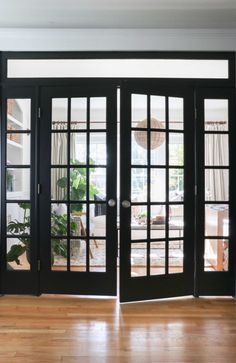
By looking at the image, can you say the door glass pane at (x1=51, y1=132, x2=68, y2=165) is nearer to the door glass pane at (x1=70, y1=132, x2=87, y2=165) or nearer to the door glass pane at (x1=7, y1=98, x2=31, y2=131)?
the door glass pane at (x1=70, y1=132, x2=87, y2=165)

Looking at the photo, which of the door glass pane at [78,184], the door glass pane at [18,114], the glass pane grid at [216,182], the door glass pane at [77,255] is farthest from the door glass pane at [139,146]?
the door glass pane at [18,114]

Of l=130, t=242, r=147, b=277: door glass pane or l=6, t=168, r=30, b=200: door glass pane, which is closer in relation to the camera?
l=130, t=242, r=147, b=277: door glass pane

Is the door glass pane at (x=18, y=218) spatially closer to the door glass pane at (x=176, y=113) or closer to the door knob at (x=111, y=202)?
the door knob at (x=111, y=202)

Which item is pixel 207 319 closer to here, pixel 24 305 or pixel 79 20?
pixel 24 305

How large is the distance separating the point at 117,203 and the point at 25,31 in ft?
6.58

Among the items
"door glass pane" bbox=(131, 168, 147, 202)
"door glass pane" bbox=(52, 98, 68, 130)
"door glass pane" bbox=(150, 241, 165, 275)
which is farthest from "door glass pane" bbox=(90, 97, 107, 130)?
"door glass pane" bbox=(150, 241, 165, 275)

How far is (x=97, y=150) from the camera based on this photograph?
10.4ft

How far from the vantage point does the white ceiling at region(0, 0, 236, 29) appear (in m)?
2.69

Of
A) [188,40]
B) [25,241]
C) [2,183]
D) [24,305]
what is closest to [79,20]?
[188,40]

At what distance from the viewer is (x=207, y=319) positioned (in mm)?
2689

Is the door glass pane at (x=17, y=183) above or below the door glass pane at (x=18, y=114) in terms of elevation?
below

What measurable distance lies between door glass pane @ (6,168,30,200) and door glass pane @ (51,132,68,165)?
33 cm

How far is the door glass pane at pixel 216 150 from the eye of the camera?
321cm

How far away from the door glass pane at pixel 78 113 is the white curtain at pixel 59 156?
0.45 ft
